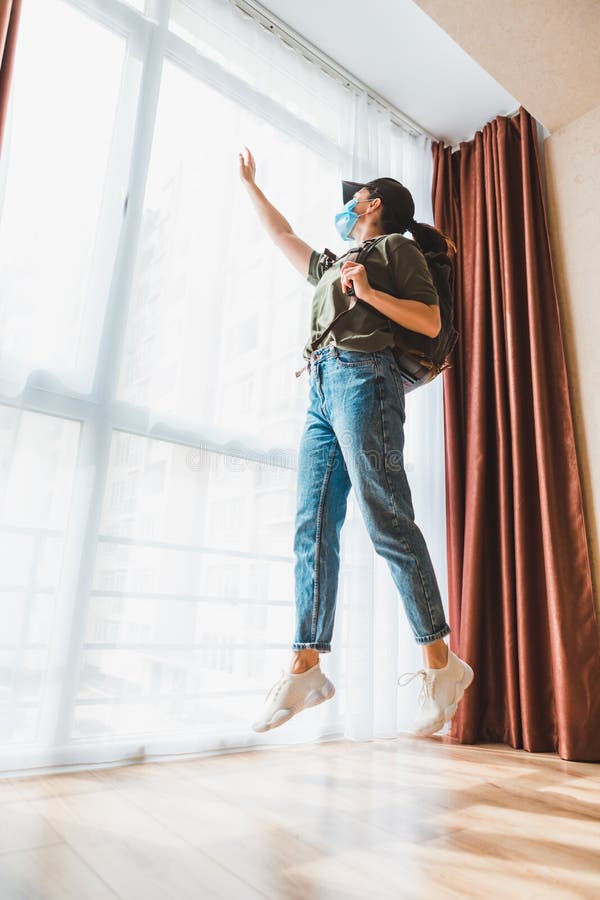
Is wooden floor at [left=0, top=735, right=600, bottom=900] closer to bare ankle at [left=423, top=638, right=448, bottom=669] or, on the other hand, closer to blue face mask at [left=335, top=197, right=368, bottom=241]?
bare ankle at [left=423, top=638, right=448, bottom=669]

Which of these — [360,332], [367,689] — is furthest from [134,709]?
[360,332]

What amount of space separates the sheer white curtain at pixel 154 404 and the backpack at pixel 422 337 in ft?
1.48

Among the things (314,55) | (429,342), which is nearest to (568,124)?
(314,55)

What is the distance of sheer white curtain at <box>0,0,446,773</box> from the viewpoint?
5.01 feet

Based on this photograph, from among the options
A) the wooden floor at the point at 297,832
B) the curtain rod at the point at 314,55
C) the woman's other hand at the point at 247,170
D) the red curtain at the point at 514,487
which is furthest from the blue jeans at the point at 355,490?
the curtain rod at the point at 314,55

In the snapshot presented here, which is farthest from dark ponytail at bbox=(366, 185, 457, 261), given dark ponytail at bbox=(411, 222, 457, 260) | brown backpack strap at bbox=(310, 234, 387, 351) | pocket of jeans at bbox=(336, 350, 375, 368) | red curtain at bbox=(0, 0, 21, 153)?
red curtain at bbox=(0, 0, 21, 153)

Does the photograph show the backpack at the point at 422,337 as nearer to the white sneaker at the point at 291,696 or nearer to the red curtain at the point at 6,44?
the white sneaker at the point at 291,696

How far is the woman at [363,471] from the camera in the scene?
1325 millimetres

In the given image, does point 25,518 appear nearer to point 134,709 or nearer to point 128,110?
point 134,709

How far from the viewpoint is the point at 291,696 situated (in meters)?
1.33

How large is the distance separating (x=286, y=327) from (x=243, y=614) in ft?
3.14

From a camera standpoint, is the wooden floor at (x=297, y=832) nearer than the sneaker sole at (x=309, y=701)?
Yes

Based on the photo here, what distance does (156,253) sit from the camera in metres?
1.85

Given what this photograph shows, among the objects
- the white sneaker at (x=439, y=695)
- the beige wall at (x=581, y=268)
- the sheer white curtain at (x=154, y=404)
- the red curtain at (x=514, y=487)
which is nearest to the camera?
the white sneaker at (x=439, y=695)
